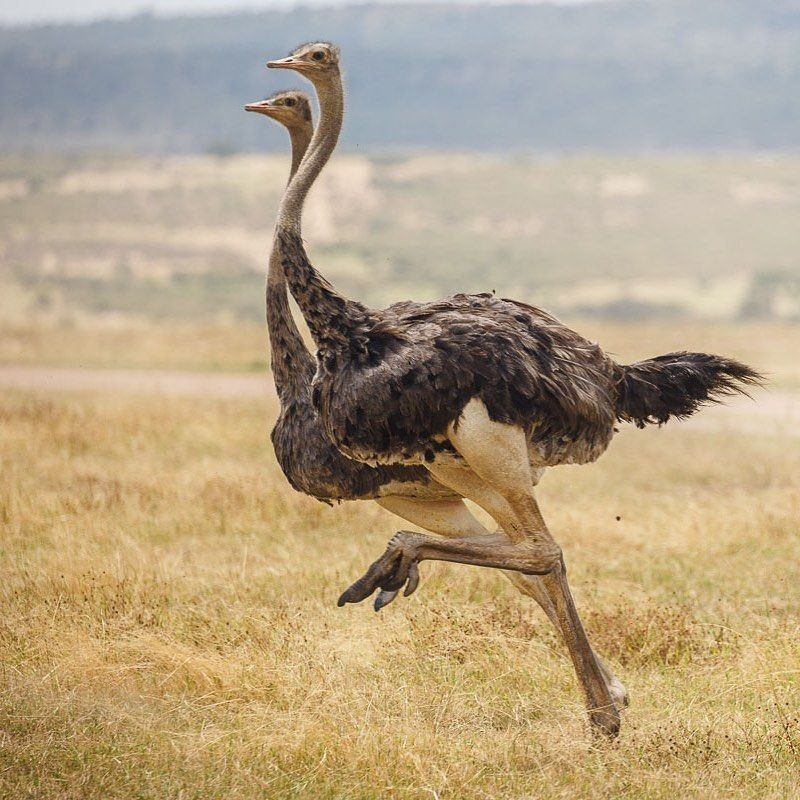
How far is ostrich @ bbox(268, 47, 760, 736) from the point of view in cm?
539

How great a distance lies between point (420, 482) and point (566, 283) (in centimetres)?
5573

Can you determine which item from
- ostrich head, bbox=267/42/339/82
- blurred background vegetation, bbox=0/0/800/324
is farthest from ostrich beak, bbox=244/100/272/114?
blurred background vegetation, bbox=0/0/800/324

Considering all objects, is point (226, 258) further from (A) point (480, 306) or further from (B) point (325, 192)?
(A) point (480, 306)

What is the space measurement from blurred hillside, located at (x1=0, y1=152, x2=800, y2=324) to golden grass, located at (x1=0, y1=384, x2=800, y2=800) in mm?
38551

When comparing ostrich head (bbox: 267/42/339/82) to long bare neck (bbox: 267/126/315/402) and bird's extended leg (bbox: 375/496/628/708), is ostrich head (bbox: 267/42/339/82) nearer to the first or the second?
long bare neck (bbox: 267/126/315/402)

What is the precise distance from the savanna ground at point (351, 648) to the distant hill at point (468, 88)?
387 feet

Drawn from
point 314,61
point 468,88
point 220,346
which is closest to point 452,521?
point 314,61

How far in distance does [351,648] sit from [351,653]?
0.07m

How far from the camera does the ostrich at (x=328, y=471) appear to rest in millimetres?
6008

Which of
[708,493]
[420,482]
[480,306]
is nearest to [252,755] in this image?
[420,482]

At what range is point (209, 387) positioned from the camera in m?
19.5

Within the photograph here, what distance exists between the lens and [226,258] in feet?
212

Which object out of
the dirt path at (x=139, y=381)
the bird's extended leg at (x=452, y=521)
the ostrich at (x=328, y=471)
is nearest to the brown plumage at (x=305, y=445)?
the ostrich at (x=328, y=471)

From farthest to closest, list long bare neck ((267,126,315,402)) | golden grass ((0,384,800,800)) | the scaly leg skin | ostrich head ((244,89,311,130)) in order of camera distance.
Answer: ostrich head ((244,89,311,130)) → long bare neck ((267,126,315,402)) → the scaly leg skin → golden grass ((0,384,800,800))
